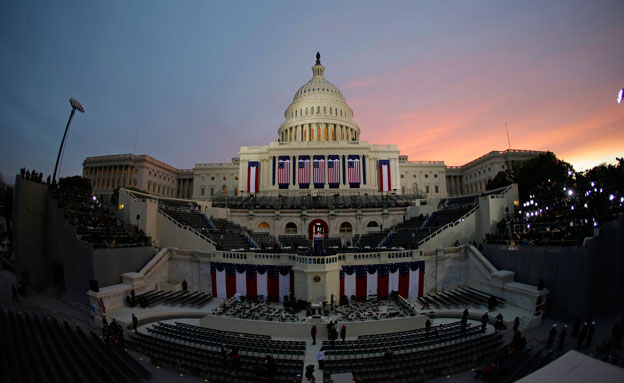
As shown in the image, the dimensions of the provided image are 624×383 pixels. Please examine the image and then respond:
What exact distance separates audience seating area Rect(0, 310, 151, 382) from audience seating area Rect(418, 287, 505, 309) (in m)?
22.7

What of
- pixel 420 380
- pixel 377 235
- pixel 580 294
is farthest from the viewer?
pixel 377 235

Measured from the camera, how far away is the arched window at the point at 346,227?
5419cm

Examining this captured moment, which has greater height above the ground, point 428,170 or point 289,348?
point 428,170

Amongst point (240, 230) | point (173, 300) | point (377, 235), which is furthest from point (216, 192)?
point (173, 300)

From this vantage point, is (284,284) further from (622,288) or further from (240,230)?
(622,288)

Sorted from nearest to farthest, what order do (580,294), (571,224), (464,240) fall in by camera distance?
(580,294)
(571,224)
(464,240)

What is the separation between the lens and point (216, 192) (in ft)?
334

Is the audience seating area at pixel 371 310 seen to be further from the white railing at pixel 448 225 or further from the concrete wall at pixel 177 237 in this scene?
the concrete wall at pixel 177 237

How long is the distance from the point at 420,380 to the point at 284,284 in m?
15.7

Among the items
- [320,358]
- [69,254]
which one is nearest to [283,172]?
[69,254]

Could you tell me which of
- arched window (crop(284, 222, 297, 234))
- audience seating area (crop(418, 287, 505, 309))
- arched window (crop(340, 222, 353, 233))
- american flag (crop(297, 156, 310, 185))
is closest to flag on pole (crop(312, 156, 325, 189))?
american flag (crop(297, 156, 310, 185))

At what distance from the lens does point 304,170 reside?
7125cm

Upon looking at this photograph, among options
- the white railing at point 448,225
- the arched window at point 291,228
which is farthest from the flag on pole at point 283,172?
the white railing at point 448,225

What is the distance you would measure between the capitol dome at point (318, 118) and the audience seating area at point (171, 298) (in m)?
61.2
